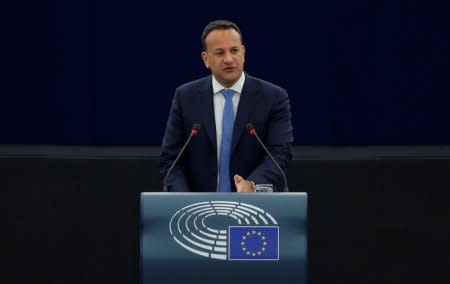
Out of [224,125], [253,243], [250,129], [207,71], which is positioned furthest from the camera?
[207,71]

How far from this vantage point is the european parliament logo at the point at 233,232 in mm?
4148

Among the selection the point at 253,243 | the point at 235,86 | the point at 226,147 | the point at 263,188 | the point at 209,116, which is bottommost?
the point at 253,243

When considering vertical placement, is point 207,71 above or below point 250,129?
above

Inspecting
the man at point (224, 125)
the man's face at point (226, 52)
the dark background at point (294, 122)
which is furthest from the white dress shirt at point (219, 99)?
the dark background at point (294, 122)

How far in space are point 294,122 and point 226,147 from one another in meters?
→ 1.87

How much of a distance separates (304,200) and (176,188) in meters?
0.67

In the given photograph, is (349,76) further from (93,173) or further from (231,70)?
(231,70)

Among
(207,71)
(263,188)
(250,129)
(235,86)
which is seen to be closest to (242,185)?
(263,188)

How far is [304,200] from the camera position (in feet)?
13.7

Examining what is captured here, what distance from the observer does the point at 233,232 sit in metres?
4.16

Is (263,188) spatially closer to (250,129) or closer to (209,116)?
(250,129)

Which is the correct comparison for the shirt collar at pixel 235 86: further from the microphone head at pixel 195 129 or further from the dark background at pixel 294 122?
the dark background at pixel 294 122

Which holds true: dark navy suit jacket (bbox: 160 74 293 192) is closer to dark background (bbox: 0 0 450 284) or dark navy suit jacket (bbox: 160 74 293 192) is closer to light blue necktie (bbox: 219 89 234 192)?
light blue necktie (bbox: 219 89 234 192)

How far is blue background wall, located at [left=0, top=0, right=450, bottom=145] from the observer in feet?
21.3
